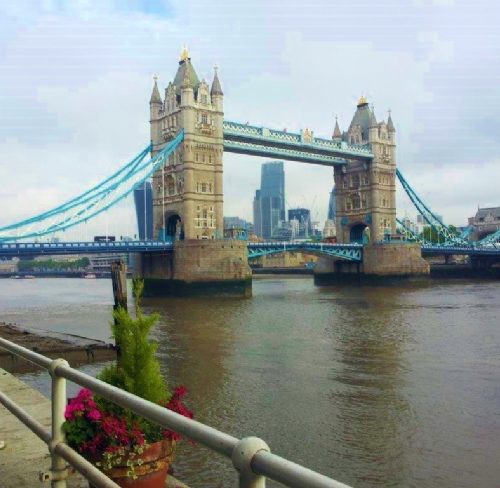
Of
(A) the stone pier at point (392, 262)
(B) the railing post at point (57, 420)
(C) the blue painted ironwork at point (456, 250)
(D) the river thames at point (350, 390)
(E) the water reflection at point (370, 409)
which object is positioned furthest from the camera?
(C) the blue painted ironwork at point (456, 250)

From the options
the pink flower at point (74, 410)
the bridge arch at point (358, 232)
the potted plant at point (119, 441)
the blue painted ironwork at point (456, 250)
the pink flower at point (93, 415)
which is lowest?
the potted plant at point (119, 441)

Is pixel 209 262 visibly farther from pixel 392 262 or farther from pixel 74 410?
pixel 74 410

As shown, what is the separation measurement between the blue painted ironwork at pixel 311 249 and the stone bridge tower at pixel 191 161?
4.64 meters

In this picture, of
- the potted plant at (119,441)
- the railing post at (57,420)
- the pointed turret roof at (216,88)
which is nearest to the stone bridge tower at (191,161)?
the pointed turret roof at (216,88)

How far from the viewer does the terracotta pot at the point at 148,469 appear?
454cm

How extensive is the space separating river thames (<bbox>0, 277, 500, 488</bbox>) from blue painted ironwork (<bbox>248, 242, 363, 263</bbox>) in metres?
29.5

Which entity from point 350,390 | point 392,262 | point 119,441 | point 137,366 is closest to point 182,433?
point 119,441

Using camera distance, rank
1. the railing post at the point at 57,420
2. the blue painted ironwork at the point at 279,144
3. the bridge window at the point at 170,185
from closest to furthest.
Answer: the railing post at the point at 57,420, the bridge window at the point at 170,185, the blue painted ironwork at the point at 279,144

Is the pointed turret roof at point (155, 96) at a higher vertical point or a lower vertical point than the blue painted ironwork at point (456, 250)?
higher

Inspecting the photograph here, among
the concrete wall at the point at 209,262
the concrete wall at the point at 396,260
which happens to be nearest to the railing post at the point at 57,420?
the concrete wall at the point at 209,262

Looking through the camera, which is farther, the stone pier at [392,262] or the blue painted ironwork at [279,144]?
the stone pier at [392,262]

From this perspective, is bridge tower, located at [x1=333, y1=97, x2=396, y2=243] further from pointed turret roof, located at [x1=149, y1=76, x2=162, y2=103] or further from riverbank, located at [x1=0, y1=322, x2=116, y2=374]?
riverbank, located at [x1=0, y1=322, x2=116, y2=374]

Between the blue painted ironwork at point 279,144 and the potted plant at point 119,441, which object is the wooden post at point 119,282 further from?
the blue painted ironwork at point 279,144

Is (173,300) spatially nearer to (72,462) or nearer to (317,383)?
(317,383)
